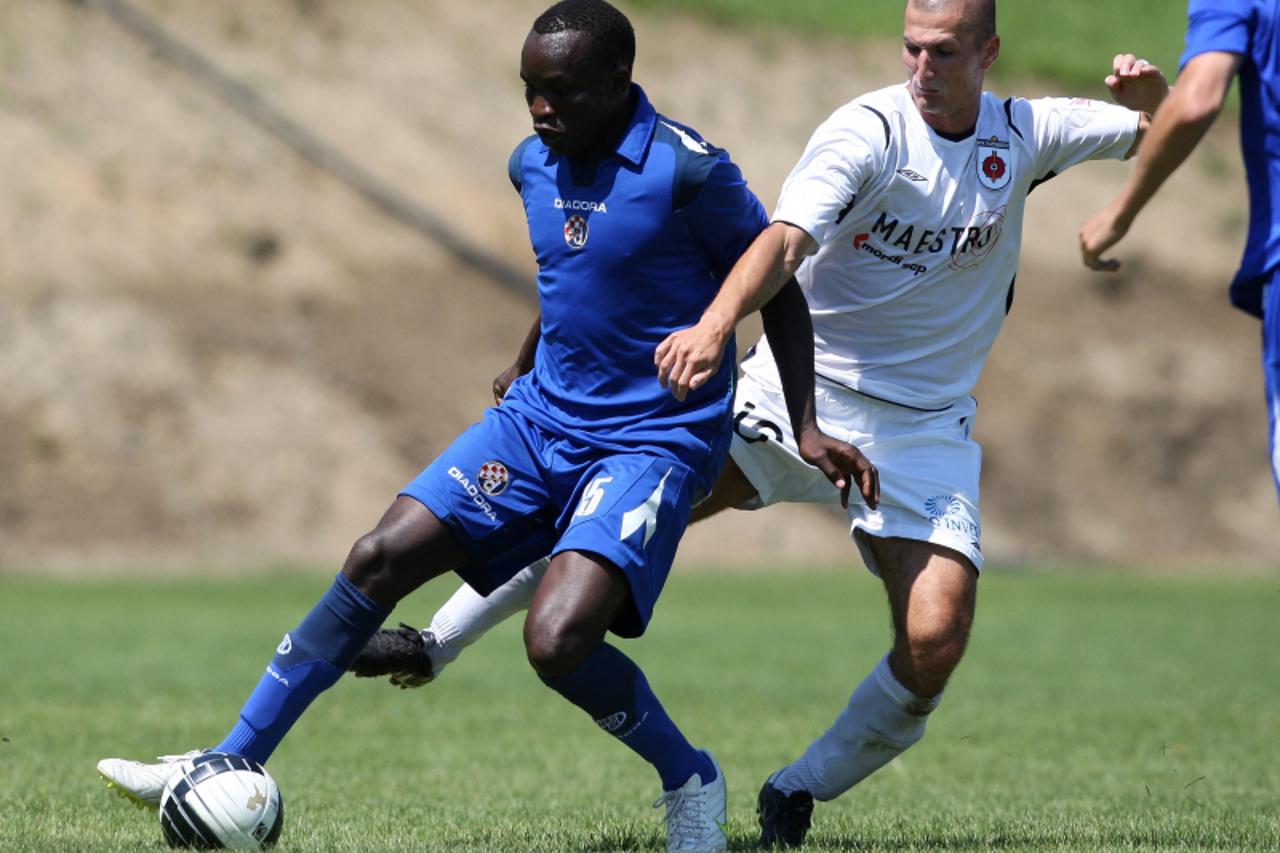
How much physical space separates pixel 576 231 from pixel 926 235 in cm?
131

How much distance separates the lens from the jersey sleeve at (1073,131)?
21.5ft

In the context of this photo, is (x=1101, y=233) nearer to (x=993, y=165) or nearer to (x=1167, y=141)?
(x=1167, y=141)

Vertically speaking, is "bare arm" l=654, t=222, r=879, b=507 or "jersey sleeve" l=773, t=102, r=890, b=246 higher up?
"jersey sleeve" l=773, t=102, r=890, b=246

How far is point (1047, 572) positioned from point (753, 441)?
18847mm

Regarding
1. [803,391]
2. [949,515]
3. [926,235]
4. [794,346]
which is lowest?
[949,515]

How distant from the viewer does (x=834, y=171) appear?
5.91m

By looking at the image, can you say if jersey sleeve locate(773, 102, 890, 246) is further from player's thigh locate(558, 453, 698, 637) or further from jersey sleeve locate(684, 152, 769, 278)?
player's thigh locate(558, 453, 698, 637)

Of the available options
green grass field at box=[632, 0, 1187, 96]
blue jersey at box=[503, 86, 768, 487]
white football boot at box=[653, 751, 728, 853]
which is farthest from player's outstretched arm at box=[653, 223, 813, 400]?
green grass field at box=[632, 0, 1187, 96]

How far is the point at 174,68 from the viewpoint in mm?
27984

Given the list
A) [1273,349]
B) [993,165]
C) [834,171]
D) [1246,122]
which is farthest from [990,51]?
[1273,349]

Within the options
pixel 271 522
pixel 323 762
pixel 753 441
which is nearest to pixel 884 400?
pixel 753 441

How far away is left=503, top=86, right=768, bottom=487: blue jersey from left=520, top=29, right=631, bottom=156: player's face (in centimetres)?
13

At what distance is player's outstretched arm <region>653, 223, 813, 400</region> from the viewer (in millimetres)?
5340

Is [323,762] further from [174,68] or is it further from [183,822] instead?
[174,68]
